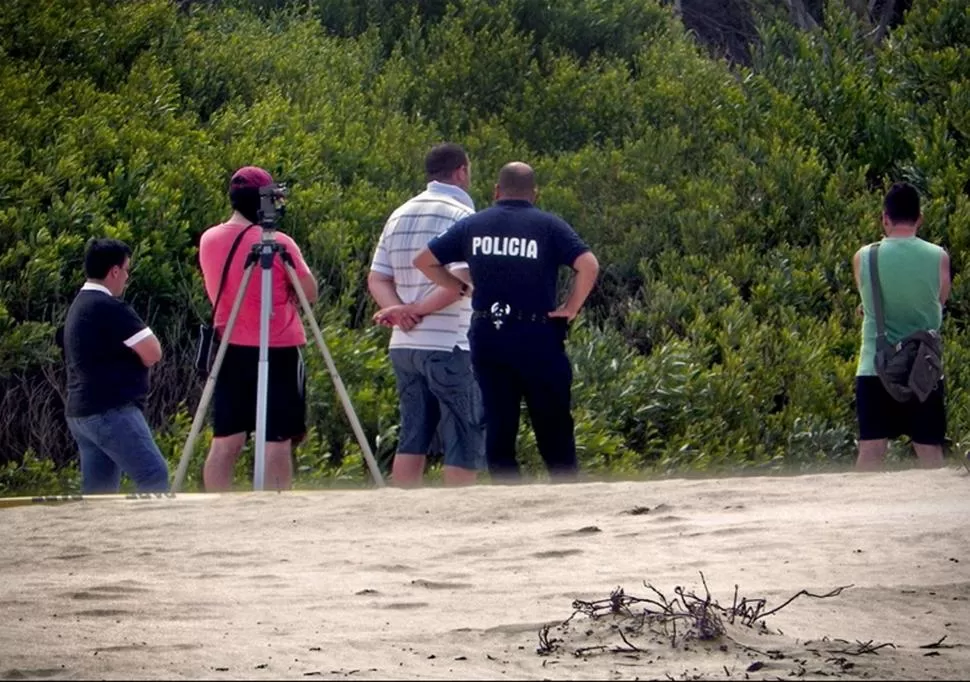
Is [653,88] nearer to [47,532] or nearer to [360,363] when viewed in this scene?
[360,363]

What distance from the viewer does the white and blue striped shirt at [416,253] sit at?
313 inches

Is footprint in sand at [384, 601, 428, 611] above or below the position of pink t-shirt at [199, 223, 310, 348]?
below

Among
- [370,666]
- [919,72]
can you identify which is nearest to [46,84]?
[919,72]

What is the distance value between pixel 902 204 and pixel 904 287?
15.1 inches

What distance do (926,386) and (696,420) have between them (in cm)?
443

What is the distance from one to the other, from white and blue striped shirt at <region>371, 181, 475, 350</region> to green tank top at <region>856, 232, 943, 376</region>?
1.87 metres

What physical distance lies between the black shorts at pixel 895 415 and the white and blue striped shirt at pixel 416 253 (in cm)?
190

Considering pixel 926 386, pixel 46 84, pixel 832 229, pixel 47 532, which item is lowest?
pixel 47 532

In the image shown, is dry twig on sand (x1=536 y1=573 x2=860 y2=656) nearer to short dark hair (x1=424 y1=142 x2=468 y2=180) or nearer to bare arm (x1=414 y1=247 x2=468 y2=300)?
bare arm (x1=414 y1=247 x2=468 y2=300)

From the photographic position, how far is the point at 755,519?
6.62 meters

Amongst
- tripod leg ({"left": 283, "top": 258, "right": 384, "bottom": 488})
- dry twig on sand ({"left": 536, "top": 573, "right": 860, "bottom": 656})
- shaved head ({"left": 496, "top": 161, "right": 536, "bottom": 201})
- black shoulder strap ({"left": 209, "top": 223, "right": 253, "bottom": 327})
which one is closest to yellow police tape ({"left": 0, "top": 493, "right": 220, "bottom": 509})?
tripod leg ({"left": 283, "top": 258, "right": 384, "bottom": 488})

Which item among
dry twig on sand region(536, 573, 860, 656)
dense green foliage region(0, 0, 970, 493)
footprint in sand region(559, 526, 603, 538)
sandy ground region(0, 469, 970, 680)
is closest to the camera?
sandy ground region(0, 469, 970, 680)

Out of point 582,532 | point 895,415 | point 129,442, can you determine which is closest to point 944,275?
point 895,415

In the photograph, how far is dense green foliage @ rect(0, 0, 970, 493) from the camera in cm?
1223
